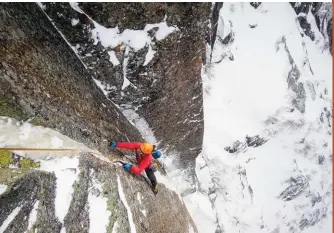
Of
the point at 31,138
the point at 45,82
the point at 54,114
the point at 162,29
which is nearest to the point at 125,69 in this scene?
the point at 162,29

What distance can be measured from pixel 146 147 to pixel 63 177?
112 inches

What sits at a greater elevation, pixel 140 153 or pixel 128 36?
pixel 128 36

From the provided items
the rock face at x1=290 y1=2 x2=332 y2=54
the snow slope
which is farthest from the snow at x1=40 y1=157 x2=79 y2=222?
the rock face at x1=290 y1=2 x2=332 y2=54

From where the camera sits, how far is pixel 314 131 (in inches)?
1093

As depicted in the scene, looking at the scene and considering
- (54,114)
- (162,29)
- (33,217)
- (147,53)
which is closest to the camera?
(33,217)

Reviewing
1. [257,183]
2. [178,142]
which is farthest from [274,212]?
[178,142]

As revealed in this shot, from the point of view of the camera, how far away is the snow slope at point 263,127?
22.0 m

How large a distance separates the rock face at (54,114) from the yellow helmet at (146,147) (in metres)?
0.93

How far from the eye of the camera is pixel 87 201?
24.9 feet

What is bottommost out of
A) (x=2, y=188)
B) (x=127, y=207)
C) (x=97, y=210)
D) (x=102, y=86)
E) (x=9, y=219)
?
(x=127, y=207)

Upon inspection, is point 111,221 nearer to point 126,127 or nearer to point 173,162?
point 126,127

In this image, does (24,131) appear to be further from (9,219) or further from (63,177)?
(9,219)

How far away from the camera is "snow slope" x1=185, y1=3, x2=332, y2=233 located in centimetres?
2202

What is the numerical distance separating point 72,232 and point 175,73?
6.53 metres
